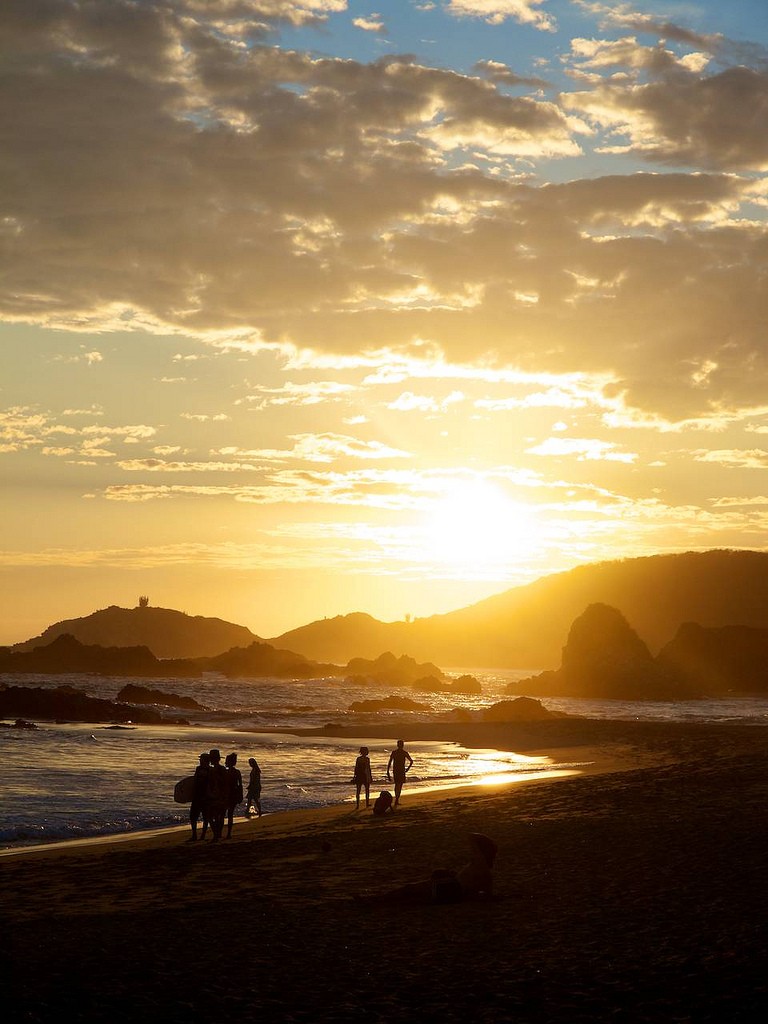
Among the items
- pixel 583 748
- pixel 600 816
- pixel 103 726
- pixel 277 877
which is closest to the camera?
pixel 277 877

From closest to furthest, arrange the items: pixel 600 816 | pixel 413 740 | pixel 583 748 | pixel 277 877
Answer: pixel 277 877
pixel 600 816
pixel 583 748
pixel 413 740

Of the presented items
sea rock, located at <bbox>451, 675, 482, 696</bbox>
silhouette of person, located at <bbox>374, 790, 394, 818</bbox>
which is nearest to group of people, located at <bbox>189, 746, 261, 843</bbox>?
silhouette of person, located at <bbox>374, 790, 394, 818</bbox>

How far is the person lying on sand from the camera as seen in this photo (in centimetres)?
1379

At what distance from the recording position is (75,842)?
22109 mm

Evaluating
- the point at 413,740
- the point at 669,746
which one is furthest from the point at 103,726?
the point at 669,746

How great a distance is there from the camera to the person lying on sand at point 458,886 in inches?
543

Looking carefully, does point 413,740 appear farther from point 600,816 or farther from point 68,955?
point 68,955

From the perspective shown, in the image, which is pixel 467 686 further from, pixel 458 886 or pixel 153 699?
pixel 458 886

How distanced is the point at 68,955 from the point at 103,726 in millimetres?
56603

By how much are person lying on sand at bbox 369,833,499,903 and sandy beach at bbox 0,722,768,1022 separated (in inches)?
4.7

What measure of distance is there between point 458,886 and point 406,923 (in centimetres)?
146

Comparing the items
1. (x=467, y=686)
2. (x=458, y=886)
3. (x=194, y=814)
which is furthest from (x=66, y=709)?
(x=467, y=686)

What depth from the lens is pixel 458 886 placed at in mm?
13875

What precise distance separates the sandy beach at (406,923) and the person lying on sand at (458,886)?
12cm
